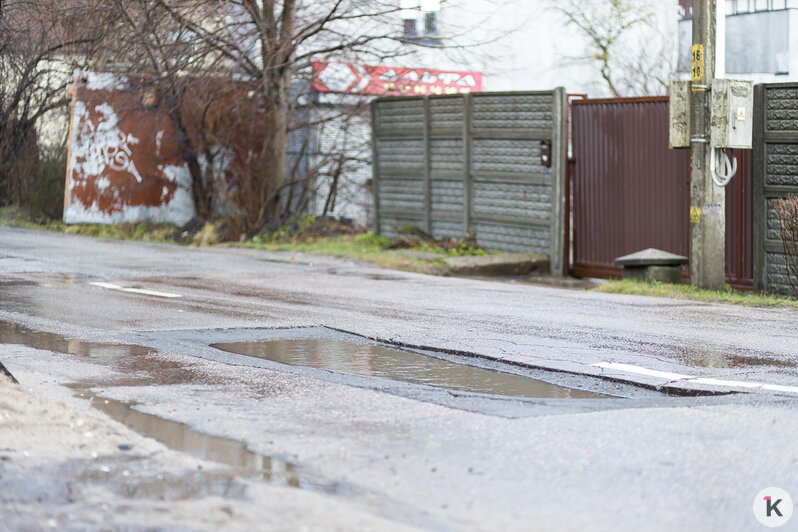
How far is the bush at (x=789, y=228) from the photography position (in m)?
12.6

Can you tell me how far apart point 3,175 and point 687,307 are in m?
20.2

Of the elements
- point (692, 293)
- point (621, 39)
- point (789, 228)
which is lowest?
point (692, 293)

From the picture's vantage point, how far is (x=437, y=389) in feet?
23.8

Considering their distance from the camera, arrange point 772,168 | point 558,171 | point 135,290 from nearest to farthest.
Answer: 1. point 135,290
2. point 772,168
3. point 558,171

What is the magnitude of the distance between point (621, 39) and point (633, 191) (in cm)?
2162

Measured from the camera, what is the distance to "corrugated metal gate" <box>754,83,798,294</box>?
520 inches

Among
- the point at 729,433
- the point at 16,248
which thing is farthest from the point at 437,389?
the point at 16,248

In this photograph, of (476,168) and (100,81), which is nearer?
(476,168)

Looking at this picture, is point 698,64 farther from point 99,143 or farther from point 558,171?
point 99,143

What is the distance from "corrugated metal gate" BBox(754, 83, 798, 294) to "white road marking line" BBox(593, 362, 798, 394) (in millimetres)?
6206

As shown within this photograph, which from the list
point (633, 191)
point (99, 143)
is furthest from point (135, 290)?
point (99, 143)

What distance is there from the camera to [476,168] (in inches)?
704

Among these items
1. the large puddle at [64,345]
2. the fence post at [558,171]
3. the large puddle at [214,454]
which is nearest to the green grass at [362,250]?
the fence post at [558,171]

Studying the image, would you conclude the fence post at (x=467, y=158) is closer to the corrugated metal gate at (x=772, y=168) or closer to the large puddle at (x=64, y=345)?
the corrugated metal gate at (x=772, y=168)
